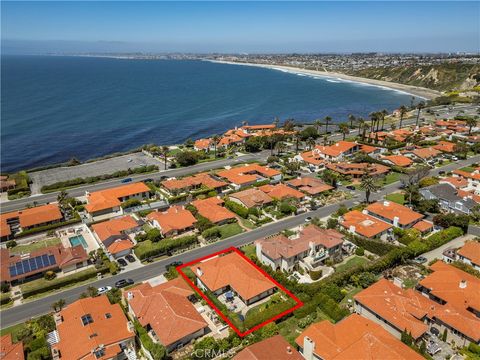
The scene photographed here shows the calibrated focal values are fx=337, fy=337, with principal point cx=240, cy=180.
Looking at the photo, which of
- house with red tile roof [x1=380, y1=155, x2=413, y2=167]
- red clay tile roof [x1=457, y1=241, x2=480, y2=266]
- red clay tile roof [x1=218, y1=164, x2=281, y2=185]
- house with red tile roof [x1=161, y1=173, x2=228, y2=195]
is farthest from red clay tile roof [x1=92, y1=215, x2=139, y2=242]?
house with red tile roof [x1=380, y1=155, x2=413, y2=167]

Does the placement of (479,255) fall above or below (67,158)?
above

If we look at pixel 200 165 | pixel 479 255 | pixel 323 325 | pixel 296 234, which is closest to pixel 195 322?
pixel 323 325

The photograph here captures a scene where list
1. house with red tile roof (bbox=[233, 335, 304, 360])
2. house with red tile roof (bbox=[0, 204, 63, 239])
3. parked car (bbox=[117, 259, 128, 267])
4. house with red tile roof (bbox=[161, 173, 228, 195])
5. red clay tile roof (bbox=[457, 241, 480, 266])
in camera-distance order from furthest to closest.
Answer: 1. house with red tile roof (bbox=[161, 173, 228, 195])
2. house with red tile roof (bbox=[0, 204, 63, 239])
3. parked car (bbox=[117, 259, 128, 267])
4. red clay tile roof (bbox=[457, 241, 480, 266])
5. house with red tile roof (bbox=[233, 335, 304, 360])

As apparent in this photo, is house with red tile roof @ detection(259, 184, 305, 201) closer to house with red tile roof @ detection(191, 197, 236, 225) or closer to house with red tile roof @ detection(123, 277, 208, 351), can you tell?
house with red tile roof @ detection(191, 197, 236, 225)

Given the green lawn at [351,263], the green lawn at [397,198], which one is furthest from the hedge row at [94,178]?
the green lawn at [351,263]

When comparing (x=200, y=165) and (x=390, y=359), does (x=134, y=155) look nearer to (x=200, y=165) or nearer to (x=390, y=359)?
(x=200, y=165)

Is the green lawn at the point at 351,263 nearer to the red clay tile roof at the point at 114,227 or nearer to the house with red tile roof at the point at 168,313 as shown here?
the house with red tile roof at the point at 168,313
